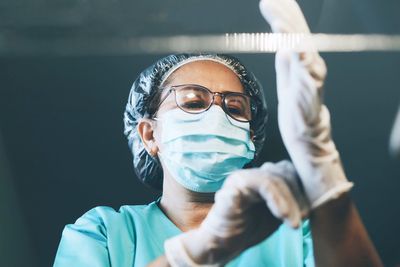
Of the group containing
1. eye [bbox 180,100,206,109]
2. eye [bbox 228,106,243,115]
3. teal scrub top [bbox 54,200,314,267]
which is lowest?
teal scrub top [bbox 54,200,314,267]

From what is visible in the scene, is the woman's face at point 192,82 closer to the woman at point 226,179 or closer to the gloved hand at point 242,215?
the woman at point 226,179

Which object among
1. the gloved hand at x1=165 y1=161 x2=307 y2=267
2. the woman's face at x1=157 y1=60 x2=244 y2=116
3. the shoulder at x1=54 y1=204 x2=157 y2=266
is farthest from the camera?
the woman's face at x1=157 y1=60 x2=244 y2=116

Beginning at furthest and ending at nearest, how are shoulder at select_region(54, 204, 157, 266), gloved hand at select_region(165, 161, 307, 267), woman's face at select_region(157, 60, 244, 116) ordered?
woman's face at select_region(157, 60, 244, 116)
shoulder at select_region(54, 204, 157, 266)
gloved hand at select_region(165, 161, 307, 267)

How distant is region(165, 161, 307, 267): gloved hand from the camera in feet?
2.36

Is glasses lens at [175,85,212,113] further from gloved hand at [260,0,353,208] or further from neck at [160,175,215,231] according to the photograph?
gloved hand at [260,0,353,208]

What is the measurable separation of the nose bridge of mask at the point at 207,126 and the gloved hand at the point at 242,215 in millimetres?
269

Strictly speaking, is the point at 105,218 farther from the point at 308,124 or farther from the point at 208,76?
the point at 308,124

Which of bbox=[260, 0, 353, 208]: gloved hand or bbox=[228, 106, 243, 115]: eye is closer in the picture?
bbox=[260, 0, 353, 208]: gloved hand

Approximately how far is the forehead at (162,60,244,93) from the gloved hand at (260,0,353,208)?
0.38m

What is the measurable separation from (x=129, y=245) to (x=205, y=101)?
1.08 ft

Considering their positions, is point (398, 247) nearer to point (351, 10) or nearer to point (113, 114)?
point (351, 10)

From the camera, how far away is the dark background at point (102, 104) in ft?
3.33

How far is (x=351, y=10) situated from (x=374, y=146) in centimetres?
28

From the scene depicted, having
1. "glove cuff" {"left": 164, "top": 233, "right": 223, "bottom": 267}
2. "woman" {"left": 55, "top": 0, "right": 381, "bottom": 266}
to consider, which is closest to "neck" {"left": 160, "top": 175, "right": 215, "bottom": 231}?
"woman" {"left": 55, "top": 0, "right": 381, "bottom": 266}
